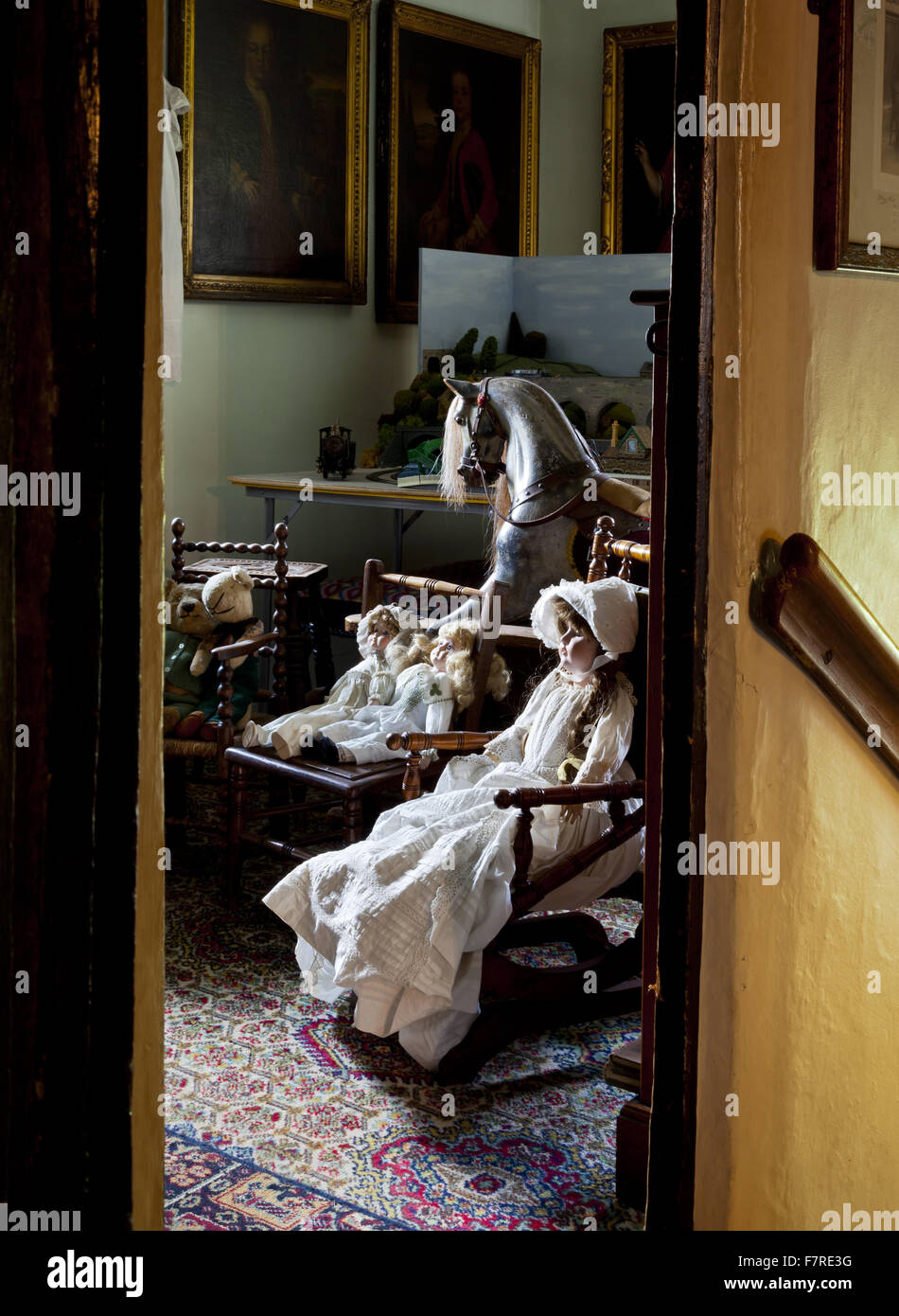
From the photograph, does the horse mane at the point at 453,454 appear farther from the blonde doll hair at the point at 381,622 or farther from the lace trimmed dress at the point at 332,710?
the lace trimmed dress at the point at 332,710

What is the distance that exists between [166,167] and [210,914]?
2907 millimetres

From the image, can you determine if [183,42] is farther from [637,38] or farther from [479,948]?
[479,948]

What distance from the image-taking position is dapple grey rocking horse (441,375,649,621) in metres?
4.78

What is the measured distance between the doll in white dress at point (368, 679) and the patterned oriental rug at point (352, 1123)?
858mm

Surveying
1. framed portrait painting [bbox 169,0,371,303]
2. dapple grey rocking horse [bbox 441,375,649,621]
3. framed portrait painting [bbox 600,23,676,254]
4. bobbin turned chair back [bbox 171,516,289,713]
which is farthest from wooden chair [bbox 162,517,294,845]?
framed portrait painting [bbox 600,23,676,254]

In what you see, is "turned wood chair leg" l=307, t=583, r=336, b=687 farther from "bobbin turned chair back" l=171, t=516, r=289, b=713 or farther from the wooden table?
"bobbin turned chair back" l=171, t=516, r=289, b=713

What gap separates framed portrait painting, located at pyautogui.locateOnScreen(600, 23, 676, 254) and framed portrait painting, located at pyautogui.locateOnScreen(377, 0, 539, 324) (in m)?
0.51

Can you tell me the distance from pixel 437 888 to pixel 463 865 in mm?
104

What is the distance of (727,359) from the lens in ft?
6.65

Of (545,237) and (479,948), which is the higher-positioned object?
(545,237)

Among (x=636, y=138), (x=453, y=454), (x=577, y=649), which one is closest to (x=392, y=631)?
(x=453, y=454)

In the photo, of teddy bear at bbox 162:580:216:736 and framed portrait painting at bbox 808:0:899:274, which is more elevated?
framed portrait painting at bbox 808:0:899:274

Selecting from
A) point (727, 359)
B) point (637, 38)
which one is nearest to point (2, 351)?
point (727, 359)

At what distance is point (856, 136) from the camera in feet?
7.10
